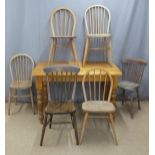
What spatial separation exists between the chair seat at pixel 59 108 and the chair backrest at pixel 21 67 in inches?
48.0

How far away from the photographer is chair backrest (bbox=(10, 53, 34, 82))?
13.2 feet

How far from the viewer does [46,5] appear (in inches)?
155

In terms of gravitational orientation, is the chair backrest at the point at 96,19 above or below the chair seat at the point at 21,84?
above

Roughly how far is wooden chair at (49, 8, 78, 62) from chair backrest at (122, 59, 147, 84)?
84 cm

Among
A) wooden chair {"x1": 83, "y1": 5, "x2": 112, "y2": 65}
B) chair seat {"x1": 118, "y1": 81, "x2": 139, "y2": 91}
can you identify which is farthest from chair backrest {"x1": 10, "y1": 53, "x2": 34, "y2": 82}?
chair seat {"x1": 118, "y1": 81, "x2": 139, "y2": 91}

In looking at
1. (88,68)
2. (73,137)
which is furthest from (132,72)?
(73,137)

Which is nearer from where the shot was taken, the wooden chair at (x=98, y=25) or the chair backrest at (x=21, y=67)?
the wooden chair at (x=98, y=25)

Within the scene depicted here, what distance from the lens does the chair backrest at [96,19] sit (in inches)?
154

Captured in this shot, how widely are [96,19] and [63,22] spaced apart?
53 centimetres

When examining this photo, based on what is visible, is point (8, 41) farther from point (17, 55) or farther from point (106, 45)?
point (106, 45)

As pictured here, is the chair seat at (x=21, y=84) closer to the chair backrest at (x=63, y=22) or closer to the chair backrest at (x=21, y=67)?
the chair backrest at (x=21, y=67)

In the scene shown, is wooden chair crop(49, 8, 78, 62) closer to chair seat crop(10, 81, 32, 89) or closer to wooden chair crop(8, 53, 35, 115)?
wooden chair crop(8, 53, 35, 115)

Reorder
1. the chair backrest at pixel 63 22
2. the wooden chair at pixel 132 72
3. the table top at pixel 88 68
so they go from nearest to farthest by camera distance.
A: the table top at pixel 88 68 < the wooden chair at pixel 132 72 < the chair backrest at pixel 63 22

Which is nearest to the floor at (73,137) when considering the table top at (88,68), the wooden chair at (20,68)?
the wooden chair at (20,68)
